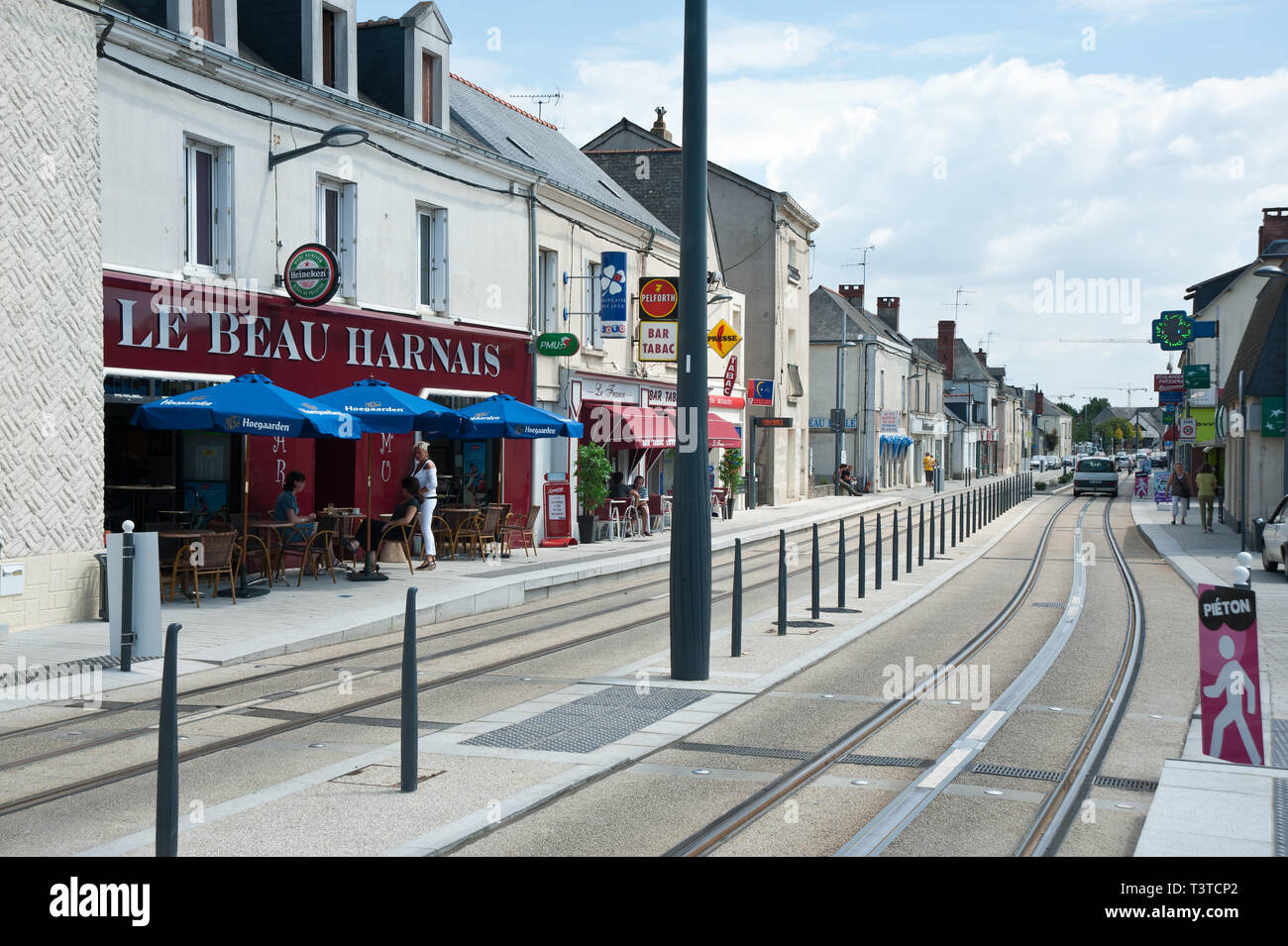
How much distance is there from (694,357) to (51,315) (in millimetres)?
7041

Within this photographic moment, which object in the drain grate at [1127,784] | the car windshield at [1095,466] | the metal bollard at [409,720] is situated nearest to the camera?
the metal bollard at [409,720]

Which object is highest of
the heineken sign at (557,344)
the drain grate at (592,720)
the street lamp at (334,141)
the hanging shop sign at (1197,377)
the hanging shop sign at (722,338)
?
the street lamp at (334,141)

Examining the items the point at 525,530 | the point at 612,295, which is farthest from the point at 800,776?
the point at 612,295

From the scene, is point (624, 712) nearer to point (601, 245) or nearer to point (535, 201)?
point (535, 201)

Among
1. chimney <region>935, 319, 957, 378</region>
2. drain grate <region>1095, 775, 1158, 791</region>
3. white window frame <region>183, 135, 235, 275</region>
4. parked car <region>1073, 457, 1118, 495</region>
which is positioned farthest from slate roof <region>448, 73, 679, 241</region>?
chimney <region>935, 319, 957, 378</region>

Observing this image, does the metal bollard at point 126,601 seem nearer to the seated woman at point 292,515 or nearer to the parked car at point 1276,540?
the seated woman at point 292,515

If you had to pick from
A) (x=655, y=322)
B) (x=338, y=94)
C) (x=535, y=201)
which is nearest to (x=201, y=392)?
(x=338, y=94)

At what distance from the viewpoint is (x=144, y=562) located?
1040cm

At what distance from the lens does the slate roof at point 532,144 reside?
24.1 meters

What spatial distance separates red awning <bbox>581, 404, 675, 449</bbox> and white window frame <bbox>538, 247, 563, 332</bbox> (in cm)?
244

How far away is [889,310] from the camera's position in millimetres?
73312

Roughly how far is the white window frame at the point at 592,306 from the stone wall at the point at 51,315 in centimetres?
1416

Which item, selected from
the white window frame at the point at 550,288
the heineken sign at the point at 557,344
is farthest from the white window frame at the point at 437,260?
the white window frame at the point at 550,288

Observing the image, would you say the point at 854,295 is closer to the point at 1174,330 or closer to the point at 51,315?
the point at 1174,330
